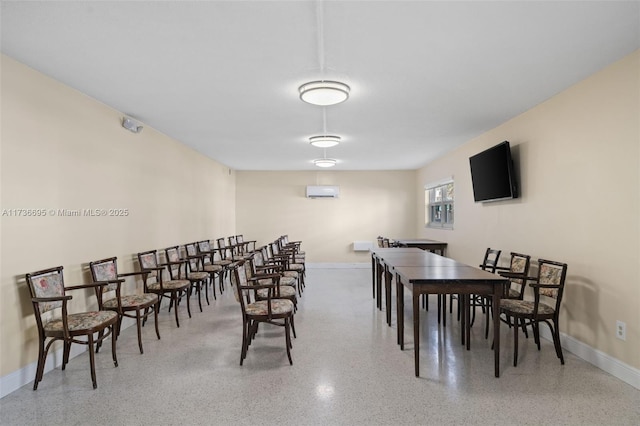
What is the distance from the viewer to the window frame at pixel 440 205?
702cm

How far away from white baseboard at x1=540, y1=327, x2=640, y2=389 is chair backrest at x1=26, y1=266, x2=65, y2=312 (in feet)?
15.2

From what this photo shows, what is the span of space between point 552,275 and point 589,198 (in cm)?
78

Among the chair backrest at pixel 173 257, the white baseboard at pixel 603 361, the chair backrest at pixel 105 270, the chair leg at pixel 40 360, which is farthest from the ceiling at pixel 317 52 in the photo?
the white baseboard at pixel 603 361

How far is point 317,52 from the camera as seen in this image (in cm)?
267

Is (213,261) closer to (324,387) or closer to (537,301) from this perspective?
(324,387)

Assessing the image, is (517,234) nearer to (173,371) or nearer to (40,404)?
(173,371)

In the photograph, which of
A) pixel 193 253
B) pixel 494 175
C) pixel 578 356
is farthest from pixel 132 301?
pixel 494 175

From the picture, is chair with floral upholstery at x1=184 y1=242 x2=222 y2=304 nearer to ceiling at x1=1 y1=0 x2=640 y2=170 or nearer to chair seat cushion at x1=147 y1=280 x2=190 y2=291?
chair seat cushion at x1=147 y1=280 x2=190 y2=291

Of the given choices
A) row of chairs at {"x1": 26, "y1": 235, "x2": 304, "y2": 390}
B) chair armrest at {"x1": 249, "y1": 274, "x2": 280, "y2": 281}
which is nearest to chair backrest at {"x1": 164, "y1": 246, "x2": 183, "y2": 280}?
row of chairs at {"x1": 26, "y1": 235, "x2": 304, "y2": 390}

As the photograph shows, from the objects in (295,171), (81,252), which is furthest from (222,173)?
(81,252)

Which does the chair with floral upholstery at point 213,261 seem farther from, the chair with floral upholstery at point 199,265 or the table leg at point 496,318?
the table leg at point 496,318

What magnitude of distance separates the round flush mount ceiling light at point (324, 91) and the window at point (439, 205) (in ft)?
14.2

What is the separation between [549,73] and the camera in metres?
3.11

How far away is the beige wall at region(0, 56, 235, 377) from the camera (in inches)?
108
